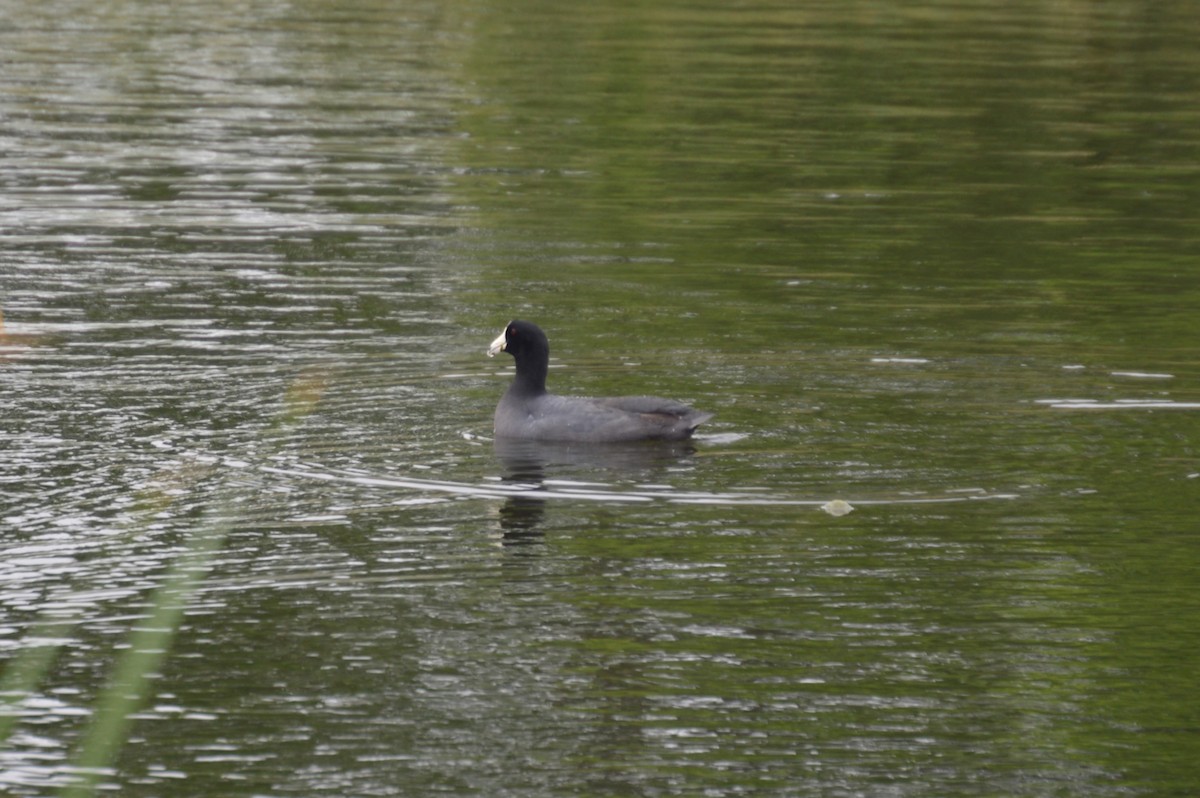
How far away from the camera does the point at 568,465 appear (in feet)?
49.4

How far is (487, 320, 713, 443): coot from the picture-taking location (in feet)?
50.0

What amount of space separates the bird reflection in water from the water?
2.0 inches

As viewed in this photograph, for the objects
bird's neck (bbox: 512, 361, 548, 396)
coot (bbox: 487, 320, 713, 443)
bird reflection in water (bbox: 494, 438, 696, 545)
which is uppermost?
bird's neck (bbox: 512, 361, 548, 396)

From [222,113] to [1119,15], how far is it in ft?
82.9

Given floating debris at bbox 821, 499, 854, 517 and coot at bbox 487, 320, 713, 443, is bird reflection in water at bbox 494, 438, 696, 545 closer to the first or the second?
coot at bbox 487, 320, 713, 443

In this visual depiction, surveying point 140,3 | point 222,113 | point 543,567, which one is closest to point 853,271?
point 543,567

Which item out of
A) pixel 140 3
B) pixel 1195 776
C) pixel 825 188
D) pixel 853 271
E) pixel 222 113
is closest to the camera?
pixel 1195 776

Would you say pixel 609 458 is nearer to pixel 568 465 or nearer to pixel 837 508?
pixel 568 465

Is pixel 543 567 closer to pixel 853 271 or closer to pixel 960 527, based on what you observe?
pixel 960 527

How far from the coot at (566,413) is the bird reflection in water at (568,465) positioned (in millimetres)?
85

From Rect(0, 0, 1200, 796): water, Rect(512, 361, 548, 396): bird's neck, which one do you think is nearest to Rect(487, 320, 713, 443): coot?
Rect(512, 361, 548, 396): bird's neck

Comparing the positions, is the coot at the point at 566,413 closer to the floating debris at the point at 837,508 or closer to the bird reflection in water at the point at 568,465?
the bird reflection in water at the point at 568,465

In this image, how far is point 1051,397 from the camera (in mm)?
16797

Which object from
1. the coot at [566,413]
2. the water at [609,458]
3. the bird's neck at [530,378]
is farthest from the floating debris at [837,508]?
the bird's neck at [530,378]
